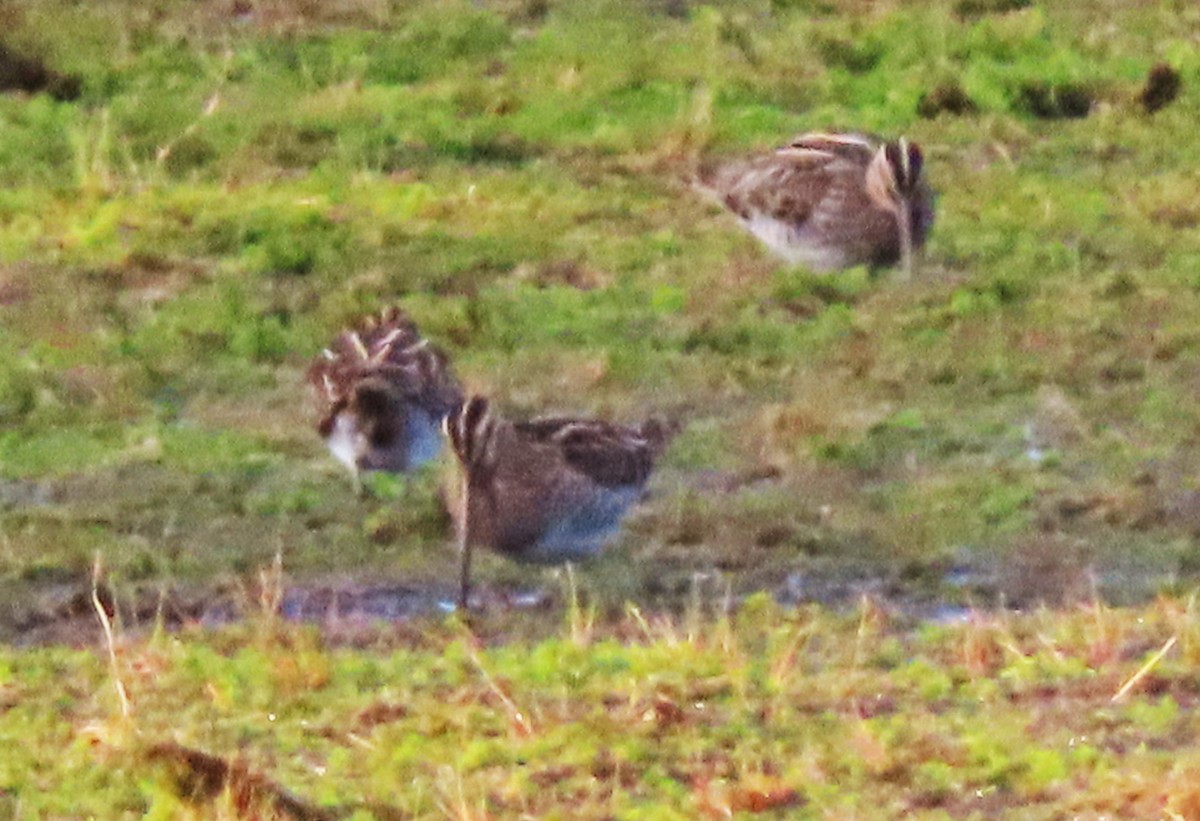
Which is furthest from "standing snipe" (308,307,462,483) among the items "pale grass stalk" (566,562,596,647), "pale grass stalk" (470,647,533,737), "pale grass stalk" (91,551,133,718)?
"pale grass stalk" (470,647,533,737)

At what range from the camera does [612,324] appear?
10477 mm

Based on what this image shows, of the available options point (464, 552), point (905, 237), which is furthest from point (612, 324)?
point (464, 552)

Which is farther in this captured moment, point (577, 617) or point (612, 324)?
point (612, 324)

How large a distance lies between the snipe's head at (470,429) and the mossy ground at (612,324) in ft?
1.13

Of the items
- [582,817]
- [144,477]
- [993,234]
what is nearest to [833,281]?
[993,234]

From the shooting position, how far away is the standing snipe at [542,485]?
26.9 feet

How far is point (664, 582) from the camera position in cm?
808

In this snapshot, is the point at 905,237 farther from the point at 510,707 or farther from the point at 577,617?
the point at 510,707

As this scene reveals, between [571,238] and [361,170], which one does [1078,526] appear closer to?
[571,238]

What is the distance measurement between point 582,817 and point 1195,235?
21.4 feet

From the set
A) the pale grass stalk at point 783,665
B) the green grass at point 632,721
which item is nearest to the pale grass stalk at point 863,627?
the green grass at point 632,721

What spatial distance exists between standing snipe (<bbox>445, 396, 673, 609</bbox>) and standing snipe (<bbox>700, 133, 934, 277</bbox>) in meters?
2.94

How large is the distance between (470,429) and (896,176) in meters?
3.47

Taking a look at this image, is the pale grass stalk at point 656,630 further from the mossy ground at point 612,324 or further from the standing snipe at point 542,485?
the standing snipe at point 542,485
